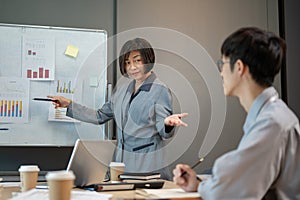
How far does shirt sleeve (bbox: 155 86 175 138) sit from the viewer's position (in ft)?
8.47

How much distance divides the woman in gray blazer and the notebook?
0.60 meters

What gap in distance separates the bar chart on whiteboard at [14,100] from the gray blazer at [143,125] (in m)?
0.36

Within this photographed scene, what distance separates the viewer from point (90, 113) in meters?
3.07

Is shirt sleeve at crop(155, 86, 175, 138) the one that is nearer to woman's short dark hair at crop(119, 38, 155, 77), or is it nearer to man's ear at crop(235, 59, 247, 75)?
woman's short dark hair at crop(119, 38, 155, 77)

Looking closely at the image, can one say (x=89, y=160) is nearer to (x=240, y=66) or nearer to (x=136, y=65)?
(x=240, y=66)

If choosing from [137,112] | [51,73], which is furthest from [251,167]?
[51,73]

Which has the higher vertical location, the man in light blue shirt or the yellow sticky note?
the yellow sticky note

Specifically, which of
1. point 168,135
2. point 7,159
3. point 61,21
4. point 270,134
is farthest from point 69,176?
point 61,21

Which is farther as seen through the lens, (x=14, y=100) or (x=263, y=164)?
(x=14, y=100)

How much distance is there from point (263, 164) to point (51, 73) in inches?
89.2

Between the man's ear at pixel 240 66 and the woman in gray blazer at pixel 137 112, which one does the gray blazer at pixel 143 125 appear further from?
the man's ear at pixel 240 66

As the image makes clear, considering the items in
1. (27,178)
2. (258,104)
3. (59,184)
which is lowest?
(27,178)

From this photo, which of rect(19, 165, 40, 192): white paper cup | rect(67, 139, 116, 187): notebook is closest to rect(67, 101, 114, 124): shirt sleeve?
rect(67, 139, 116, 187): notebook

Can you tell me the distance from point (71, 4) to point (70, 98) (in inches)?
28.8
